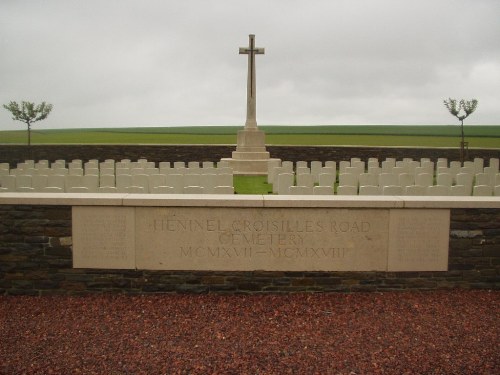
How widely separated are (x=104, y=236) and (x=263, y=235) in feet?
4.96

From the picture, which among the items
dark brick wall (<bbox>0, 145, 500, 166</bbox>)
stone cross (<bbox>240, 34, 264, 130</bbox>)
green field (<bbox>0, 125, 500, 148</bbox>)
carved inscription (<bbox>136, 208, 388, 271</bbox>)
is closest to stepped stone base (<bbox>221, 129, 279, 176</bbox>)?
stone cross (<bbox>240, 34, 264, 130</bbox>)

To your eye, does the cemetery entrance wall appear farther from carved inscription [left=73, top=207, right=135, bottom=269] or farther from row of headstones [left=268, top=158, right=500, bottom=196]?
row of headstones [left=268, top=158, right=500, bottom=196]

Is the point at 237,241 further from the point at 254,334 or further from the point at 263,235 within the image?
the point at 254,334

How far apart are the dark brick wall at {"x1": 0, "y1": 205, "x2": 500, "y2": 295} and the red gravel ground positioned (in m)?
0.11

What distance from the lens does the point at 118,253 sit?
175 inches

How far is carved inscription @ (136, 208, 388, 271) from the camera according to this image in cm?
443

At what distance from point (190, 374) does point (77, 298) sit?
1.89m

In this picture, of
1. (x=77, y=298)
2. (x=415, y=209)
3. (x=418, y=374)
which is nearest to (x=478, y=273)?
(x=415, y=209)

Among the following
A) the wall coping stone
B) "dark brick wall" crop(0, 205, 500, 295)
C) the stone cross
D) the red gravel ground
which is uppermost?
the stone cross

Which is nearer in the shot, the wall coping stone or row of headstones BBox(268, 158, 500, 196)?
the wall coping stone

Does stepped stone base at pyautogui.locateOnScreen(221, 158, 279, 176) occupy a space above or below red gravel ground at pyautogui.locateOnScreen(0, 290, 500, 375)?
above

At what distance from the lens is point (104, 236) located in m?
4.44

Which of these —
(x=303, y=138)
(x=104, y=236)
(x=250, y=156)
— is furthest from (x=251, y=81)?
(x=303, y=138)

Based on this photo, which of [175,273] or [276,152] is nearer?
[175,273]
